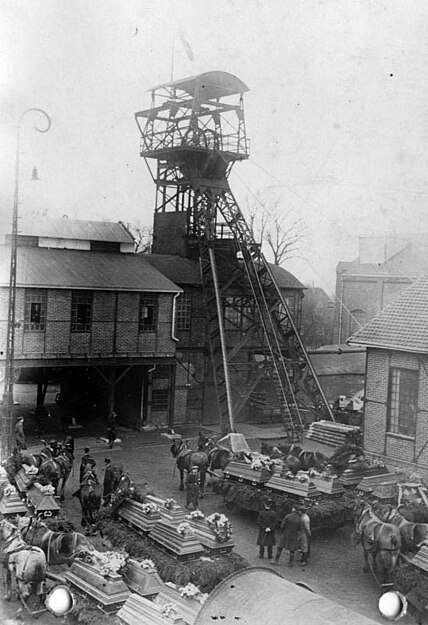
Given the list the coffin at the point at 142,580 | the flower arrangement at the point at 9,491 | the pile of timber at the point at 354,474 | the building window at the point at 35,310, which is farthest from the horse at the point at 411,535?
the building window at the point at 35,310

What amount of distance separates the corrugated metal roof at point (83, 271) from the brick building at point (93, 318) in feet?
0.14

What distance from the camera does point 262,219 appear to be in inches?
2301

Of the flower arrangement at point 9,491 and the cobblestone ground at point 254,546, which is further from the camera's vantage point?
the flower arrangement at point 9,491

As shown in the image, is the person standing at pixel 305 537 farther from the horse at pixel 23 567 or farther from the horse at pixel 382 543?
the horse at pixel 23 567

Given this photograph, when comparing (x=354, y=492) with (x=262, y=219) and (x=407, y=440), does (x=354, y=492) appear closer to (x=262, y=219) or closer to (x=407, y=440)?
(x=407, y=440)

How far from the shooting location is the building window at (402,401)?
20.4m

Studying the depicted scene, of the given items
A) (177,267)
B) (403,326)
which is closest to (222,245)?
(177,267)

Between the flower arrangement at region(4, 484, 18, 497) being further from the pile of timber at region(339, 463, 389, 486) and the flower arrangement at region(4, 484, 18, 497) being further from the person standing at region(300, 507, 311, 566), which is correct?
the pile of timber at region(339, 463, 389, 486)

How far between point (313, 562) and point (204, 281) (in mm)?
17213

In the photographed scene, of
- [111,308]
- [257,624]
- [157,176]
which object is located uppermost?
[157,176]

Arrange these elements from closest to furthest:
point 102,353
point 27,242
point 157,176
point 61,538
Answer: point 61,538 → point 102,353 → point 27,242 → point 157,176

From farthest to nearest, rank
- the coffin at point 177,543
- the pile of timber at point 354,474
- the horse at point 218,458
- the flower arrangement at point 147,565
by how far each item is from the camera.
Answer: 1. the horse at point 218,458
2. the pile of timber at point 354,474
3. the coffin at point 177,543
4. the flower arrangement at point 147,565

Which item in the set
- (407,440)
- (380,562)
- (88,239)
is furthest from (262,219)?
(380,562)

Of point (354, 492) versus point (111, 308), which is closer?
point (354, 492)
